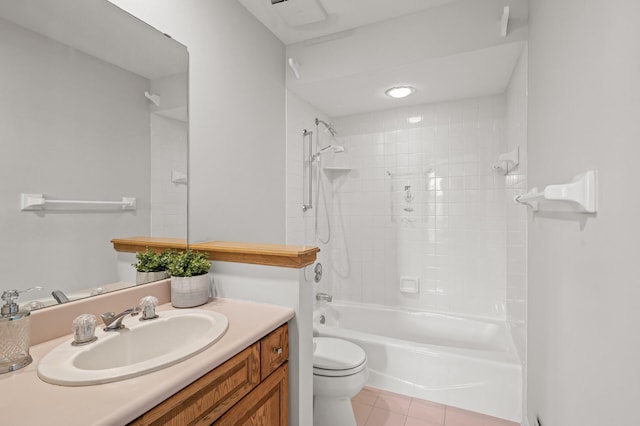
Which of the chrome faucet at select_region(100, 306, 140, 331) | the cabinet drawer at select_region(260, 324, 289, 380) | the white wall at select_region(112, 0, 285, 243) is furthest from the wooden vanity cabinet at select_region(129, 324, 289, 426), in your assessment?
the white wall at select_region(112, 0, 285, 243)

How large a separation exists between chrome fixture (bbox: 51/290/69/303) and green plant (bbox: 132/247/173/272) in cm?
26

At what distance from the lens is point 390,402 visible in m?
2.01

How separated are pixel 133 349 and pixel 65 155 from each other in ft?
2.30

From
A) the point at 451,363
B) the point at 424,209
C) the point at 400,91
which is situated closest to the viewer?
the point at 451,363

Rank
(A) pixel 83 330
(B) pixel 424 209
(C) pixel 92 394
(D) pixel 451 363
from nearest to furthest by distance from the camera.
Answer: (C) pixel 92 394, (A) pixel 83 330, (D) pixel 451 363, (B) pixel 424 209

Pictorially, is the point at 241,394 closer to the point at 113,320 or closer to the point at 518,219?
the point at 113,320

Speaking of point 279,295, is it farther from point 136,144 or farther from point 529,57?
point 529,57

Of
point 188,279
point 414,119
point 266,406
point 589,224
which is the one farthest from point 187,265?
point 414,119

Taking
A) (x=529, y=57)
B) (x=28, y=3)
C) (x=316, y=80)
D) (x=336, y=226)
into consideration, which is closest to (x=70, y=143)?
(x=28, y=3)

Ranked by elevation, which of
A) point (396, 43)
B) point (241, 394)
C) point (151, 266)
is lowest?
point (241, 394)

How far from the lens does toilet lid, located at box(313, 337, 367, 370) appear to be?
5.46 ft

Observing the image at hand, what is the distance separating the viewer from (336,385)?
1.62m

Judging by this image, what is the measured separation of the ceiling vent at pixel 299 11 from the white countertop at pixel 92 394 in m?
1.95

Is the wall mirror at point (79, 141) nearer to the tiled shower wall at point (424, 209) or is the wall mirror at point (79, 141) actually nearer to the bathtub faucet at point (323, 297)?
the bathtub faucet at point (323, 297)
